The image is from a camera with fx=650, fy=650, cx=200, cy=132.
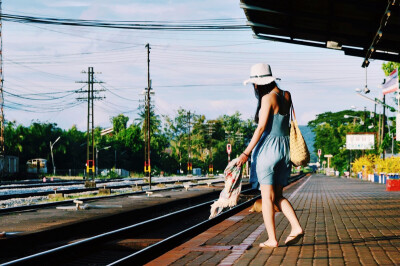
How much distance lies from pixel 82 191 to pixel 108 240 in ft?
69.9

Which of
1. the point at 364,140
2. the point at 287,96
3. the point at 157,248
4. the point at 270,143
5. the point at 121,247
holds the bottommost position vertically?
the point at 121,247

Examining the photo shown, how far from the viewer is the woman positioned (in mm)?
7227

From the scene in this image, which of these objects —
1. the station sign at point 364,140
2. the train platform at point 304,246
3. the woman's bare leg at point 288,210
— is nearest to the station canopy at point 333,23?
the train platform at point 304,246

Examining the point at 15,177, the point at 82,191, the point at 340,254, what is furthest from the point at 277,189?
the point at 15,177

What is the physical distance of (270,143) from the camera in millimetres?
7289

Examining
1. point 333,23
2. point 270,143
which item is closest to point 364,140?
point 333,23

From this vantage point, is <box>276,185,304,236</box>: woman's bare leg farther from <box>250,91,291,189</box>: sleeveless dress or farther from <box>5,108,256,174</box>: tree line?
<box>5,108,256,174</box>: tree line

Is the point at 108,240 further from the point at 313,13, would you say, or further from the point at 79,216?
the point at 313,13

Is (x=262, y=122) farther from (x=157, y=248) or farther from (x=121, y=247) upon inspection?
(x=121, y=247)

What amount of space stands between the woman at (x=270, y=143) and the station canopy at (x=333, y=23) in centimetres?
555

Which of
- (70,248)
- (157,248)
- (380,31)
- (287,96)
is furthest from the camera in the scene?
(380,31)

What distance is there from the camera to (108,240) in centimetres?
1065

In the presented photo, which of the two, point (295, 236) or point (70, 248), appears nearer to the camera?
point (295, 236)

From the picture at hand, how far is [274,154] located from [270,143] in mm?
132
